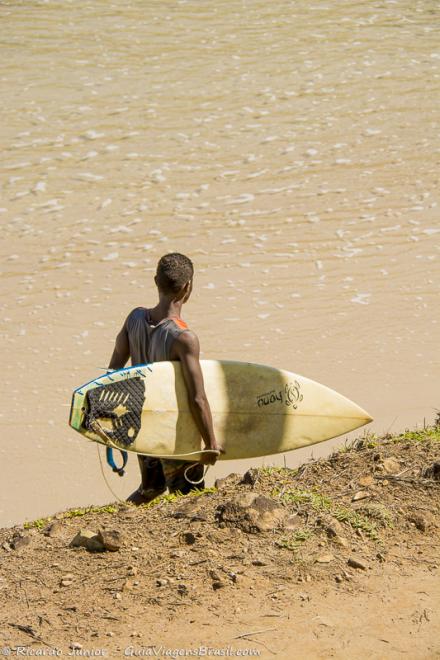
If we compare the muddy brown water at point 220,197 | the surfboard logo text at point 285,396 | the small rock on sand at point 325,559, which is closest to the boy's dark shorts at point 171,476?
the surfboard logo text at point 285,396

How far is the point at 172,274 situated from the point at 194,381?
51 centimetres

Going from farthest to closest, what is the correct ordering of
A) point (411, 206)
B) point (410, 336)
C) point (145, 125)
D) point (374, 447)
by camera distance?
1. point (145, 125)
2. point (411, 206)
3. point (410, 336)
4. point (374, 447)

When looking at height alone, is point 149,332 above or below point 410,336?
above

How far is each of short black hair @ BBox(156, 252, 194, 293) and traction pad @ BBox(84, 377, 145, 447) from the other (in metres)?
0.56

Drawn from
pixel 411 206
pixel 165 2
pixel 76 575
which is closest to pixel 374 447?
pixel 76 575

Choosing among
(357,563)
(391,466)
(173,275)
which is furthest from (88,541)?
(391,466)

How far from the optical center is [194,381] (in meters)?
4.32

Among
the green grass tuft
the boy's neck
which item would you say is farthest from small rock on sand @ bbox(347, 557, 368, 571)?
the boy's neck

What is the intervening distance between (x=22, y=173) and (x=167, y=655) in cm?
1284

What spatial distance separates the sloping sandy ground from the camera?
3266 millimetres

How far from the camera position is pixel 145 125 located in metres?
16.5

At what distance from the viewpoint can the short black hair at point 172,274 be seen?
14.2 ft

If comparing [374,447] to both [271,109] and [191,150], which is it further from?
[271,109]

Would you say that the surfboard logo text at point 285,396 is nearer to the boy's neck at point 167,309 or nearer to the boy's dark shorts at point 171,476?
the boy's dark shorts at point 171,476
